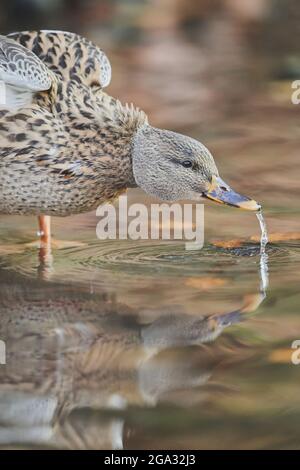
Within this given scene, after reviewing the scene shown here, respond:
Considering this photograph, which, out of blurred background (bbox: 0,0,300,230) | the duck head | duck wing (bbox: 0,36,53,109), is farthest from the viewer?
blurred background (bbox: 0,0,300,230)

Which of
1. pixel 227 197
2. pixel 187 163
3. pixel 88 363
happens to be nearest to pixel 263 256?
pixel 227 197

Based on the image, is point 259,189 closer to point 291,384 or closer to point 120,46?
Answer: point 291,384

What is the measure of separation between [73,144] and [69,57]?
29.6 inches

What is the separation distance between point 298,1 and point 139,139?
8.58m

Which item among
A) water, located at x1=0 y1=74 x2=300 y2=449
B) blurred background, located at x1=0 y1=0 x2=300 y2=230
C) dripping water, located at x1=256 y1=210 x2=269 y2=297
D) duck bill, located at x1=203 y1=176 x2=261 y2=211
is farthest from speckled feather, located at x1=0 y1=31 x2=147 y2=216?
blurred background, located at x1=0 y1=0 x2=300 y2=230

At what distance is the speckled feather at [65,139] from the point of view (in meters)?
6.29

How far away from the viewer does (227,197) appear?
648 cm

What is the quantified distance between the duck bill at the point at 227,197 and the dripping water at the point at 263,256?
12cm

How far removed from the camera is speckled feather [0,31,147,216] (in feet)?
20.6

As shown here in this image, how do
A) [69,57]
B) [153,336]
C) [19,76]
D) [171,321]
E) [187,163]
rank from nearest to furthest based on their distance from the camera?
[153,336]
[171,321]
[19,76]
[187,163]
[69,57]

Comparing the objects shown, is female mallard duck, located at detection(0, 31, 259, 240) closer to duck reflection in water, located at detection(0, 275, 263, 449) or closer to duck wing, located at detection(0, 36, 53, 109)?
duck wing, located at detection(0, 36, 53, 109)

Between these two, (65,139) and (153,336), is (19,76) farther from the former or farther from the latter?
(153,336)

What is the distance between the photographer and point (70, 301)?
18.0 ft

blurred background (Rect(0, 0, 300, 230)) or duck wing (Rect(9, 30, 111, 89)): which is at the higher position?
blurred background (Rect(0, 0, 300, 230))
